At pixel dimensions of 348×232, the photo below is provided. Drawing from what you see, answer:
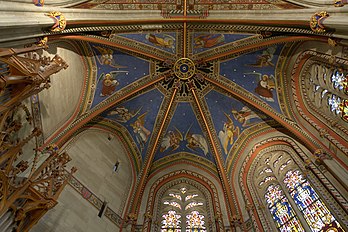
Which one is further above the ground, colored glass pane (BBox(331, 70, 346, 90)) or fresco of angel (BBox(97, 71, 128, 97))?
fresco of angel (BBox(97, 71, 128, 97))

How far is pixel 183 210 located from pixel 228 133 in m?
3.65

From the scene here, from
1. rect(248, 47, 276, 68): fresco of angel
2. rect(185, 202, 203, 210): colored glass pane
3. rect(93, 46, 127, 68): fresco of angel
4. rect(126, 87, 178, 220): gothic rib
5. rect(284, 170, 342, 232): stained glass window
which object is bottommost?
rect(284, 170, 342, 232): stained glass window

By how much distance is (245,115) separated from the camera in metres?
Result: 12.8

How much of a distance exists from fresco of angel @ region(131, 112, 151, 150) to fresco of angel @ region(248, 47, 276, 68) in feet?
16.5

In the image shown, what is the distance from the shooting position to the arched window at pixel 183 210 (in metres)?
10.7

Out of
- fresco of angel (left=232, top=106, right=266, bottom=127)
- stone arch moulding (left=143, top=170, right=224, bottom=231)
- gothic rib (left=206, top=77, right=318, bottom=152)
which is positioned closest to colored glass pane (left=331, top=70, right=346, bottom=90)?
gothic rib (left=206, top=77, right=318, bottom=152)

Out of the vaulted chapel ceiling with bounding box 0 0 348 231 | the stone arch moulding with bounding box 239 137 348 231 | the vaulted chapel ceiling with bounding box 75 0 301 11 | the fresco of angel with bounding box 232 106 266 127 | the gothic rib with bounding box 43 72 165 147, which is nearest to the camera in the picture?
the stone arch moulding with bounding box 239 137 348 231

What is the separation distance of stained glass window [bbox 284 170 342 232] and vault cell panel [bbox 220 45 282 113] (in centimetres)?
287

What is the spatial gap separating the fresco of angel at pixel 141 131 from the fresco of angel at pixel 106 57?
2475 mm

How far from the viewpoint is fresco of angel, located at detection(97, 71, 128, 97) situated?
40.3 ft

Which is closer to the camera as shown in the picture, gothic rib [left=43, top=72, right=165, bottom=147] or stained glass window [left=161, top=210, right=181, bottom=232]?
gothic rib [left=43, top=72, right=165, bottom=147]

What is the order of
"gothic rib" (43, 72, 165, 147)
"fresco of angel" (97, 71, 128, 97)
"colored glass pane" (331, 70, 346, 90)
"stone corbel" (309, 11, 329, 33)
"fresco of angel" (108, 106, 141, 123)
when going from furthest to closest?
"fresco of angel" (108, 106, 141, 123), "fresco of angel" (97, 71, 128, 97), "gothic rib" (43, 72, 165, 147), "colored glass pane" (331, 70, 346, 90), "stone corbel" (309, 11, 329, 33)

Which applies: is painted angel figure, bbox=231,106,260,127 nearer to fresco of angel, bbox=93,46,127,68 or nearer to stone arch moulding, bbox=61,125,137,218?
stone arch moulding, bbox=61,125,137,218

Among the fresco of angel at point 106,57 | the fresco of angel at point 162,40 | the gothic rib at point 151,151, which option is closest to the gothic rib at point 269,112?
the gothic rib at point 151,151
